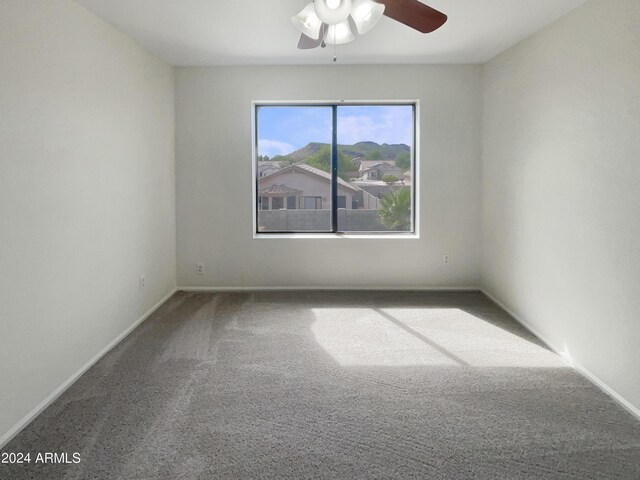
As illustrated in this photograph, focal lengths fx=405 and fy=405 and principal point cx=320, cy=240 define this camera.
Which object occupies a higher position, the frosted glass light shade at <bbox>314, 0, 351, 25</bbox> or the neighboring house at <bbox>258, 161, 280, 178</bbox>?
the frosted glass light shade at <bbox>314, 0, 351, 25</bbox>

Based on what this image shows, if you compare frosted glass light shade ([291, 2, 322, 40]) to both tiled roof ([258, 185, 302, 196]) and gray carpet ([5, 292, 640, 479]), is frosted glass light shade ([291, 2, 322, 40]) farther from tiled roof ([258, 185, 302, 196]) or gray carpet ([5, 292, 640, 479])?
tiled roof ([258, 185, 302, 196])

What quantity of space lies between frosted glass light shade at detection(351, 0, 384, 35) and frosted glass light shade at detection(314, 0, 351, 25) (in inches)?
5.0

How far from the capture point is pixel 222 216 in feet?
14.8

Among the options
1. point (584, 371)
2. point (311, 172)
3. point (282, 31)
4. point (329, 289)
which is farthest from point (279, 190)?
point (584, 371)

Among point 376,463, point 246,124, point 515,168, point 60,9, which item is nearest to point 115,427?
point 376,463

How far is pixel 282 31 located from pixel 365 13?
1.48m

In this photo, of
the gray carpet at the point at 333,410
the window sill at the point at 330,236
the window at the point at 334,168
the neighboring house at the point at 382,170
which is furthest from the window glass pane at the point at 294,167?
the gray carpet at the point at 333,410

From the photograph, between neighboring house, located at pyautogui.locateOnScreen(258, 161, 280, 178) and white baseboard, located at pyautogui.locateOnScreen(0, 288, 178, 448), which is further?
neighboring house, located at pyautogui.locateOnScreen(258, 161, 280, 178)

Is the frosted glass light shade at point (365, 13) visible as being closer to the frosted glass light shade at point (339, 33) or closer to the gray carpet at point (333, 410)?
the frosted glass light shade at point (339, 33)

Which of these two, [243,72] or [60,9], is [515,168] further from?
[60,9]

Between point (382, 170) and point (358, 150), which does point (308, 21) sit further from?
point (382, 170)

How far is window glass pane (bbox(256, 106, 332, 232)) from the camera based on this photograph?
4.64 metres

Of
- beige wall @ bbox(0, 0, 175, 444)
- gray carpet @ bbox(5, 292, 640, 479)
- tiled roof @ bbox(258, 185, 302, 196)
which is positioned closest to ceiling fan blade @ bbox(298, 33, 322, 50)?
beige wall @ bbox(0, 0, 175, 444)

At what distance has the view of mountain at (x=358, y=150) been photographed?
4652 millimetres
